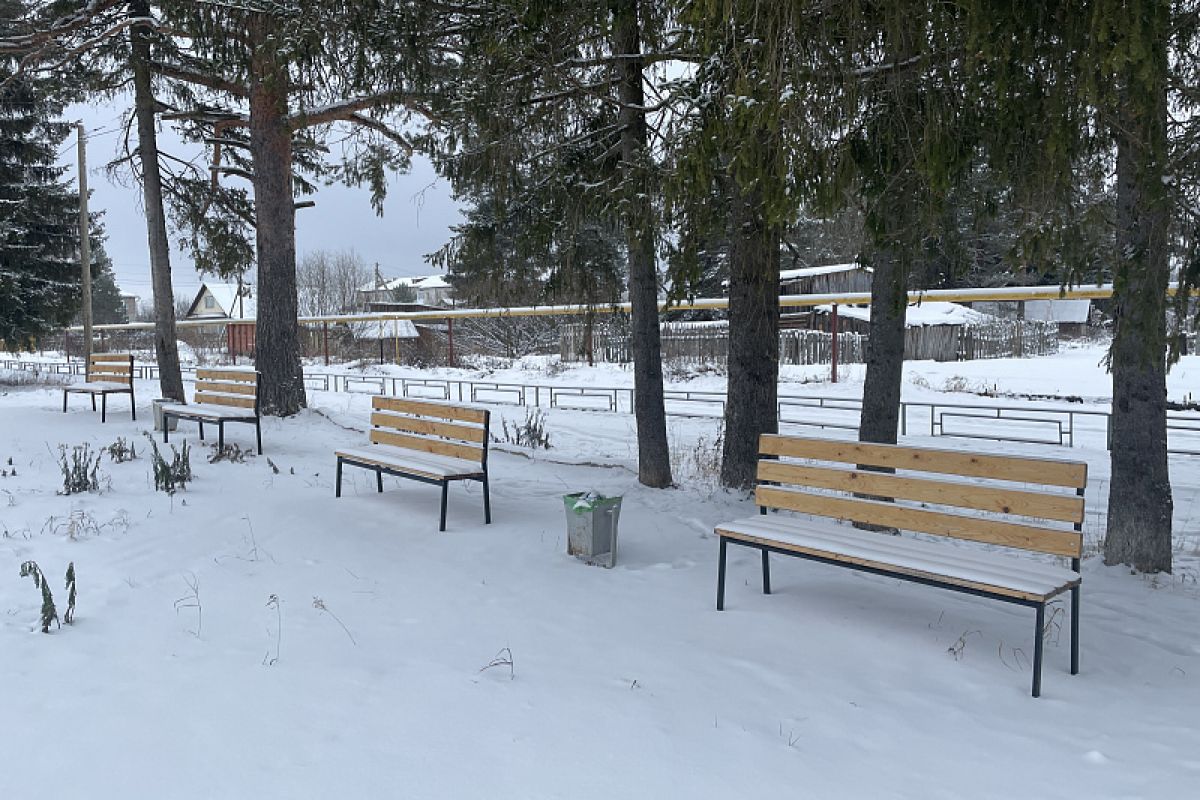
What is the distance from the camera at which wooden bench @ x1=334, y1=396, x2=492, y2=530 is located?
5.93 metres

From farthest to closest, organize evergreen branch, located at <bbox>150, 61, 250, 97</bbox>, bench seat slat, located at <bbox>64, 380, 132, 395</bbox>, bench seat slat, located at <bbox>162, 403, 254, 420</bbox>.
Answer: evergreen branch, located at <bbox>150, 61, 250, 97</bbox>
bench seat slat, located at <bbox>64, 380, 132, 395</bbox>
bench seat slat, located at <bbox>162, 403, 254, 420</bbox>

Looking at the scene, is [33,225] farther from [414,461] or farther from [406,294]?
[406,294]

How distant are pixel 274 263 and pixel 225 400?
8.87 feet

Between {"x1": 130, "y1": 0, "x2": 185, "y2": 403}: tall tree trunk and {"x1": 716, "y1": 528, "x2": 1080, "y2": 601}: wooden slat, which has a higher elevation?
{"x1": 130, "y1": 0, "x2": 185, "y2": 403}: tall tree trunk

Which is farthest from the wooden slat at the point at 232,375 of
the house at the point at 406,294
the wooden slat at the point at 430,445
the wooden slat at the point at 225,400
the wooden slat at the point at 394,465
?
the house at the point at 406,294

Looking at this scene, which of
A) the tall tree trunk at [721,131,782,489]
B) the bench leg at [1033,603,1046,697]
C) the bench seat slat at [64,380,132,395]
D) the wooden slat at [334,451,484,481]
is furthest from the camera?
the bench seat slat at [64,380,132,395]

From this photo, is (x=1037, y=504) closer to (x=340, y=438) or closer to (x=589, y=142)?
(x=589, y=142)

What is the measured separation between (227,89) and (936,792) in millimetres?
12450

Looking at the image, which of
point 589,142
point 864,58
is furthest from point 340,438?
point 864,58

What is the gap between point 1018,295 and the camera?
18.4 meters

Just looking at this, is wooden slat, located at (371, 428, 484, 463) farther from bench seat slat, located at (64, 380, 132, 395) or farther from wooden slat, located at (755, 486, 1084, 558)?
bench seat slat, located at (64, 380, 132, 395)

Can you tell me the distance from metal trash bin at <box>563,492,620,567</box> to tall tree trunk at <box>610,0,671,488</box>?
6.67 ft

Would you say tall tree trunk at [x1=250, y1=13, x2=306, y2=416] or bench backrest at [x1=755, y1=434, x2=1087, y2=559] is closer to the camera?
bench backrest at [x1=755, y1=434, x2=1087, y2=559]

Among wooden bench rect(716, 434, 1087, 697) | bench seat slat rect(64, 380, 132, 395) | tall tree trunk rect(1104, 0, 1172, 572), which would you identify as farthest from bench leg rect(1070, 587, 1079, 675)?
bench seat slat rect(64, 380, 132, 395)
